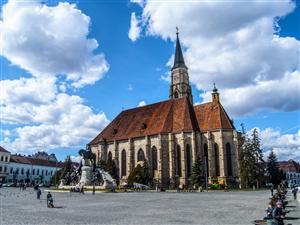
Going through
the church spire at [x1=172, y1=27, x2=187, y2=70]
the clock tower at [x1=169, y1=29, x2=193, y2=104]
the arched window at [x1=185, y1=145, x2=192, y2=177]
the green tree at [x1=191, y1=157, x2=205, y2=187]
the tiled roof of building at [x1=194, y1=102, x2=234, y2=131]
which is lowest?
the green tree at [x1=191, y1=157, x2=205, y2=187]

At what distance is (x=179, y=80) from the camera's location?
79.0 m

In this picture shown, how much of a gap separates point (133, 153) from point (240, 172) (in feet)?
69.1

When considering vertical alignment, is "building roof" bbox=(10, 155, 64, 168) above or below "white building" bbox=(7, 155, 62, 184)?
above

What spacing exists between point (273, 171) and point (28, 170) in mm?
71088

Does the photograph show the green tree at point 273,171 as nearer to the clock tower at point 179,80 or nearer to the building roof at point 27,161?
the clock tower at point 179,80

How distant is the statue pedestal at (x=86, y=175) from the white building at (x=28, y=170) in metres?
48.4

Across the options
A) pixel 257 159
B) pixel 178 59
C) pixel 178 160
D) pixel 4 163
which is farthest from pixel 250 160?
pixel 4 163

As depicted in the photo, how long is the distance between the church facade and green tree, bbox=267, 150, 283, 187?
33.3 m

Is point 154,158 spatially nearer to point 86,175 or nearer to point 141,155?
point 141,155

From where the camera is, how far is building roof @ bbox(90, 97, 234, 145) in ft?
189

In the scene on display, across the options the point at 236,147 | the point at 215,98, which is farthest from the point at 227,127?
the point at 215,98

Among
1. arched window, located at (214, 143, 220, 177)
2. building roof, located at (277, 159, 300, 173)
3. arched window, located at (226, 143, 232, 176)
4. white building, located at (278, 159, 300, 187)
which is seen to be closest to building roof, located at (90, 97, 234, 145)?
arched window, located at (214, 143, 220, 177)

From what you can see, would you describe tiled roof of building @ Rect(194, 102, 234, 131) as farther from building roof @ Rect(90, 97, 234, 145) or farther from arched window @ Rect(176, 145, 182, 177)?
arched window @ Rect(176, 145, 182, 177)

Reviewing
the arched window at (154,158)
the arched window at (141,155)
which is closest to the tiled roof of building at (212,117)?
the arched window at (154,158)
